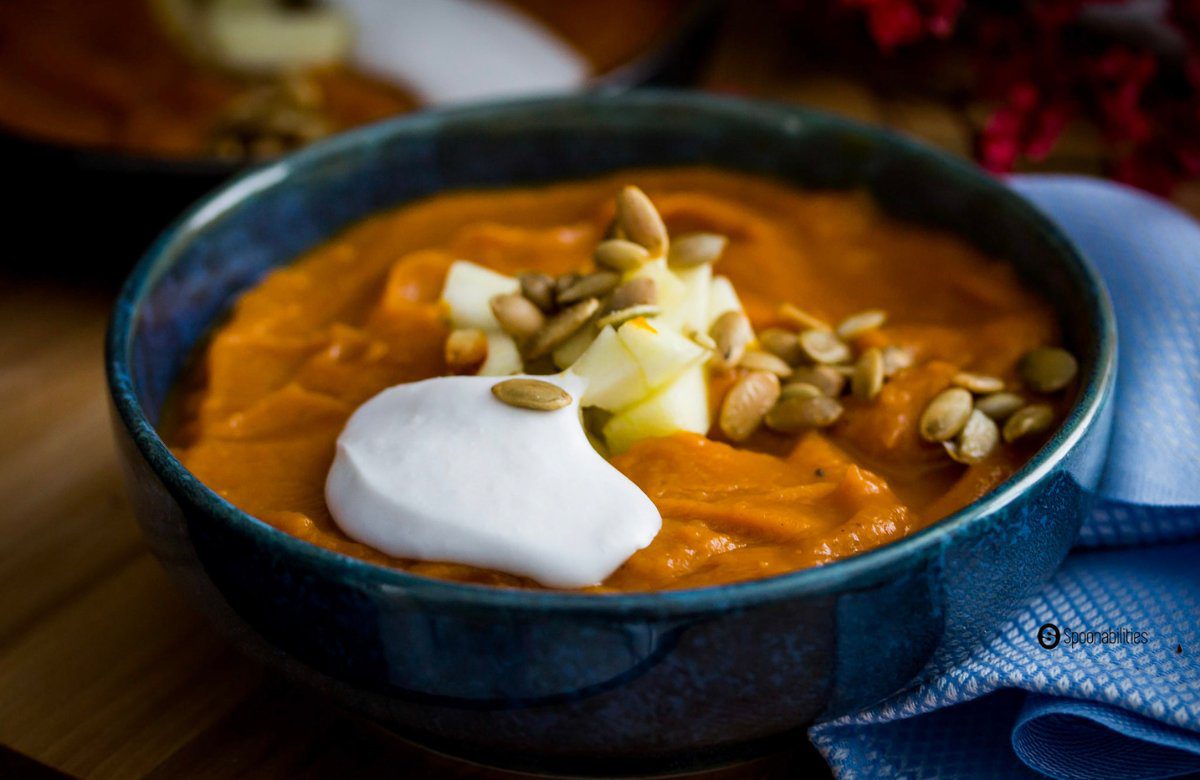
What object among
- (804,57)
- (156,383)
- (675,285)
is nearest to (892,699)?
(675,285)

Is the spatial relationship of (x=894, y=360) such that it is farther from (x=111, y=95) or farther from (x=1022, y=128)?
(x=111, y=95)

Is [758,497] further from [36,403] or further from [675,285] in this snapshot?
[36,403]

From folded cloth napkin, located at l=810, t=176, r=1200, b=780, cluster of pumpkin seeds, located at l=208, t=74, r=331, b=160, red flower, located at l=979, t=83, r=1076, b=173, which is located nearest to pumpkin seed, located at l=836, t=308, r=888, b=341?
folded cloth napkin, located at l=810, t=176, r=1200, b=780

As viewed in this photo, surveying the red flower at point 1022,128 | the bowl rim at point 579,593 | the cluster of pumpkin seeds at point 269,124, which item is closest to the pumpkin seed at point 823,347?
the bowl rim at point 579,593

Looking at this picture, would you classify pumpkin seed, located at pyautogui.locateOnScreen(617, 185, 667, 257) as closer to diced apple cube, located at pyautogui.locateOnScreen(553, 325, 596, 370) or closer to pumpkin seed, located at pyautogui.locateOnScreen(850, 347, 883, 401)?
diced apple cube, located at pyautogui.locateOnScreen(553, 325, 596, 370)

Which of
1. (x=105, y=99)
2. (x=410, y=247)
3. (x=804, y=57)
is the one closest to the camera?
(x=410, y=247)

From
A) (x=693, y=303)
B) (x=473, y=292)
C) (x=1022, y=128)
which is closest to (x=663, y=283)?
(x=693, y=303)
